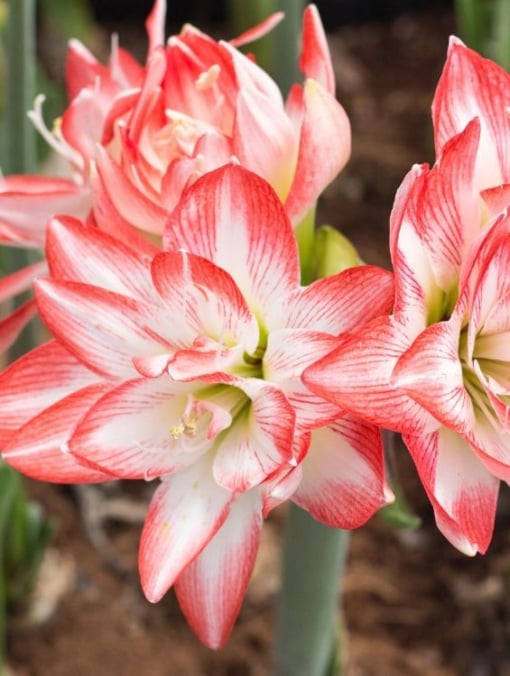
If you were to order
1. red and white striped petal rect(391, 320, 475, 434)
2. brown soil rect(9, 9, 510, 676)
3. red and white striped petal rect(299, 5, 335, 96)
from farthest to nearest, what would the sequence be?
brown soil rect(9, 9, 510, 676) → red and white striped petal rect(299, 5, 335, 96) → red and white striped petal rect(391, 320, 475, 434)

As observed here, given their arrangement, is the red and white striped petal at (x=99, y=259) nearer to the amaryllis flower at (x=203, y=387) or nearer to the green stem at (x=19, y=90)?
the amaryllis flower at (x=203, y=387)

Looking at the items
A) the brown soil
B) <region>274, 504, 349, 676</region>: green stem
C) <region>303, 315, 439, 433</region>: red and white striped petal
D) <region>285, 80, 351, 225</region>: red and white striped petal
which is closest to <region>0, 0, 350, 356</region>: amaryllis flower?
<region>285, 80, 351, 225</region>: red and white striped petal

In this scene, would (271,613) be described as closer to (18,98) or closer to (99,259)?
(18,98)

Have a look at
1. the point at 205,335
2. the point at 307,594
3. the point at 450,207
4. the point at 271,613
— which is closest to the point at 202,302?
the point at 205,335

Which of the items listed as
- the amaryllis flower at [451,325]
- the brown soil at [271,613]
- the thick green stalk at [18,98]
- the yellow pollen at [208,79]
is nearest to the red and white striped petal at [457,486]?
the amaryllis flower at [451,325]

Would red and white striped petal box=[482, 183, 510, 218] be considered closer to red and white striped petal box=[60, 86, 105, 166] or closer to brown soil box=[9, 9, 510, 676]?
red and white striped petal box=[60, 86, 105, 166]

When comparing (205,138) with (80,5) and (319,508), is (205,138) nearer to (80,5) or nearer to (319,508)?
(319,508)
